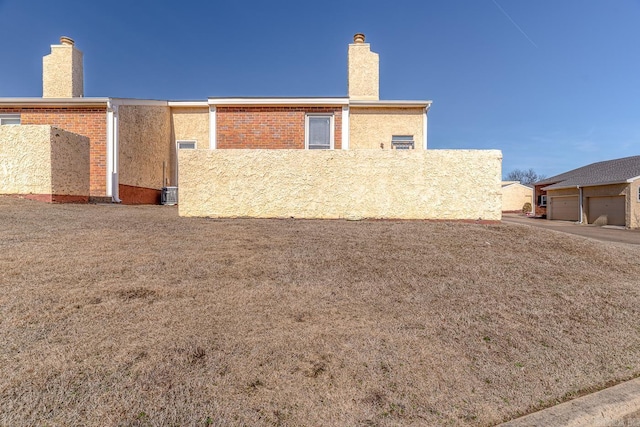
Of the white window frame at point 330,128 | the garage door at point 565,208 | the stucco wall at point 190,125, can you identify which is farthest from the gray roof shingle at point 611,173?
the stucco wall at point 190,125

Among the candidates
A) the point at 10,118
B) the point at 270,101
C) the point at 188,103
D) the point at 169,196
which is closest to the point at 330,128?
the point at 270,101

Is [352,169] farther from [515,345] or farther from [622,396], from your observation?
[622,396]

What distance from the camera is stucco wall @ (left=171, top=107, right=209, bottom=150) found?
14.5m

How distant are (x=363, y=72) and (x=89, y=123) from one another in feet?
38.0

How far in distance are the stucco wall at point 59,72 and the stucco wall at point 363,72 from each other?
12.8 meters

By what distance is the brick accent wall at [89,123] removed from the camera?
12.5 metres

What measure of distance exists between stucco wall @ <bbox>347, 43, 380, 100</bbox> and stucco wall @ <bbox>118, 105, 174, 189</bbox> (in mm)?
8426

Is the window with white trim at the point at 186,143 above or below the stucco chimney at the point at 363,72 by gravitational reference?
below

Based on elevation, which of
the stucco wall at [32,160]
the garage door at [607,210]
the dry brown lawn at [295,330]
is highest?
the stucco wall at [32,160]

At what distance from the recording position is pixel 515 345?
3139 mm

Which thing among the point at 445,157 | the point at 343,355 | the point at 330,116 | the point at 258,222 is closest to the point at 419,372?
the point at 343,355

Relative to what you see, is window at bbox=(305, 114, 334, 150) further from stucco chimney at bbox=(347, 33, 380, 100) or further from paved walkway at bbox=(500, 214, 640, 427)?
paved walkway at bbox=(500, 214, 640, 427)

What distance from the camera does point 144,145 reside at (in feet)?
44.1

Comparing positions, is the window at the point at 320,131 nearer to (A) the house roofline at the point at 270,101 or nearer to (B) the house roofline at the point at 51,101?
(A) the house roofline at the point at 270,101
